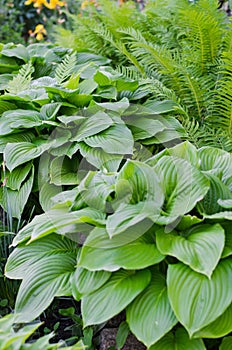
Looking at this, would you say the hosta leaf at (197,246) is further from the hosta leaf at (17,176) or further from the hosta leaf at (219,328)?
the hosta leaf at (17,176)

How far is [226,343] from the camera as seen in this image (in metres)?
1.77

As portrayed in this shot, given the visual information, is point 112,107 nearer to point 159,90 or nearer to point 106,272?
point 159,90

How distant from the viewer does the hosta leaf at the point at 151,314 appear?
1.59 meters

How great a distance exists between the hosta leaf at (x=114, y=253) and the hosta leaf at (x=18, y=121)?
41.6 inches

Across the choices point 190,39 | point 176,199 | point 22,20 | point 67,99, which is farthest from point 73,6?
point 176,199

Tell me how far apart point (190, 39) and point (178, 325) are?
7.06 feet

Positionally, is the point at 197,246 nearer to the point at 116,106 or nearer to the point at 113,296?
the point at 113,296

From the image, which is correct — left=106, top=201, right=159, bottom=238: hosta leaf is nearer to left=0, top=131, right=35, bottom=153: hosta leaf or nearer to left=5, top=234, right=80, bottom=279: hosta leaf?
left=5, top=234, right=80, bottom=279: hosta leaf

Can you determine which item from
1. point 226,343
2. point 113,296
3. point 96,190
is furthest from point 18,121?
point 226,343

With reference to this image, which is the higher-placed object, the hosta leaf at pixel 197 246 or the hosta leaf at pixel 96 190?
the hosta leaf at pixel 197 246

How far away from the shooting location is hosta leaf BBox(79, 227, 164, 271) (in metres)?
1.68

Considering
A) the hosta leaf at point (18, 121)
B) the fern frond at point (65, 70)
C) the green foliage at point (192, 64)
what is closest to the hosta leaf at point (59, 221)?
the hosta leaf at point (18, 121)

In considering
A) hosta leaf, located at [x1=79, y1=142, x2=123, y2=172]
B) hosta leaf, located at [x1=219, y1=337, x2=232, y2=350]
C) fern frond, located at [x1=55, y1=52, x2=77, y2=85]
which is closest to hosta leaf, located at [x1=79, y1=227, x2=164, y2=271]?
hosta leaf, located at [x1=219, y1=337, x2=232, y2=350]

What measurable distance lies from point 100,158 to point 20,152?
43 cm
